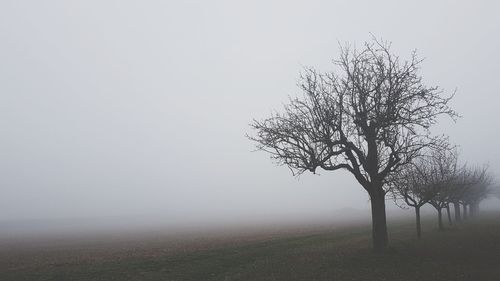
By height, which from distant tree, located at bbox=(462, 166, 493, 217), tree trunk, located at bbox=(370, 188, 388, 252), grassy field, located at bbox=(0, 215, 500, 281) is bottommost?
grassy field, located at bbox=(0, 215, 500, 281)

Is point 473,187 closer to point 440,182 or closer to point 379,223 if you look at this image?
point 440,182

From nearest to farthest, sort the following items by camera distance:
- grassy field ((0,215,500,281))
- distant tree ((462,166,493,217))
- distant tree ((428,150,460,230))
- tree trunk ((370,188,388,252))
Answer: grassy field ((0,215,500,281)), tree trunk ((370,188,388,252)), distant tree ((428,150,460,230)), distant tree ((462,166,493,217))

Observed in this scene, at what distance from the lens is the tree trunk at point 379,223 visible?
77.5 ft

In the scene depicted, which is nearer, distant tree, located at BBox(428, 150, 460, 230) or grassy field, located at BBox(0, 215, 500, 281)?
grassy field, located at BBox(0, 215, 500, 281)

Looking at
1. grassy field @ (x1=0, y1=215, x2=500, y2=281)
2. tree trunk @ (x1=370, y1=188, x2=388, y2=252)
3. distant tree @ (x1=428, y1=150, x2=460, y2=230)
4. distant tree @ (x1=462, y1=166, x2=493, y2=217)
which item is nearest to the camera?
grassy field @ (x1=0, y1=215, x2=500, y2=281)

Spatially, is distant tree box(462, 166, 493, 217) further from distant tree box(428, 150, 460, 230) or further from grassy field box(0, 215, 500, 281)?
grassy field box(0, 215, 500, 281)

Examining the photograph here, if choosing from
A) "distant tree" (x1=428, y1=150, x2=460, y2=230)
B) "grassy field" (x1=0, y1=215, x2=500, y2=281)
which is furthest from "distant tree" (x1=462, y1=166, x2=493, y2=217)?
"grassy field" (x1=0, y1=215, x2=500, y2=281)

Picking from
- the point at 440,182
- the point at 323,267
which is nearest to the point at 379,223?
the point at 323,267

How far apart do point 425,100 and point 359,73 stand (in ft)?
15.7

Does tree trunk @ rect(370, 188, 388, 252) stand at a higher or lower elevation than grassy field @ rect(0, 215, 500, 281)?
higher

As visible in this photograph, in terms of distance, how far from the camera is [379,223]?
2381 cm

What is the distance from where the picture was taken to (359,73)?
84.8ft

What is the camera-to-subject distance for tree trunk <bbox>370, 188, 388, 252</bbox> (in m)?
23.6

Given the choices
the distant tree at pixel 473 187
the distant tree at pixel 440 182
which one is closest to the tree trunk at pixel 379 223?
the distant tree at pixel 440 182
